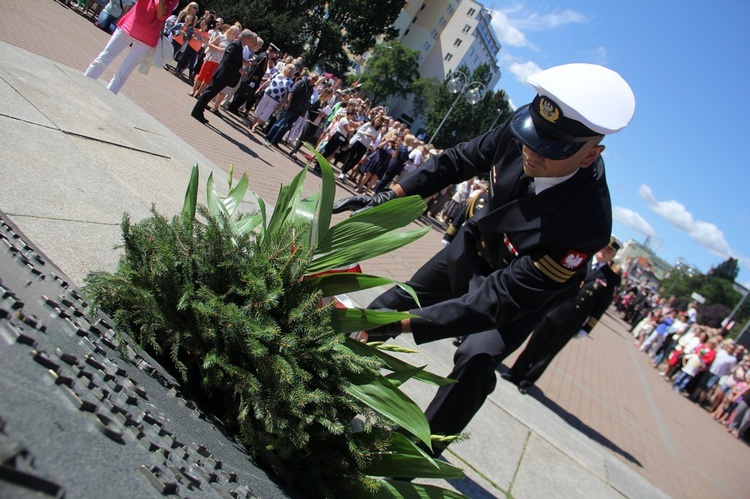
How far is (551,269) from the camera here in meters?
2.43

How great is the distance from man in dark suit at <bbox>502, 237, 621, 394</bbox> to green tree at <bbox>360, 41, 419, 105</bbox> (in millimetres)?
68881

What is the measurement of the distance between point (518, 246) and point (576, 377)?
296 inches

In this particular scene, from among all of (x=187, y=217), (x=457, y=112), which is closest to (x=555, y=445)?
(x=187, y=217)

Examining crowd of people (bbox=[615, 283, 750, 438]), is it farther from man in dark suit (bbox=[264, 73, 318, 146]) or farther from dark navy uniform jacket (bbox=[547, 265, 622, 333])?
man in dark suit (bbox=[264, 73, 318, 146])

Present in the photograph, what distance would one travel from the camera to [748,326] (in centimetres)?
2880

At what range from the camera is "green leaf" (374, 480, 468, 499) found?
1.71 meters

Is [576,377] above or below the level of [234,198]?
below

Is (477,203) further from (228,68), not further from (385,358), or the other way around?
(228,68)

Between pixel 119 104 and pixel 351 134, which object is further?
pixel 351 134

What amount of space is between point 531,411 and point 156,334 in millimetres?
4328

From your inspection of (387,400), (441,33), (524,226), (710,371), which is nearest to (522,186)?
(524,226)

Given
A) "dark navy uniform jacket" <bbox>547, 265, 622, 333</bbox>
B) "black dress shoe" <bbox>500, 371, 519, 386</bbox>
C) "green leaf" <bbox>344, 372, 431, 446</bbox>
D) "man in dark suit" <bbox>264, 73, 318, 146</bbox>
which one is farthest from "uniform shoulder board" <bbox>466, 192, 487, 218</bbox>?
"man in dark suit" <bbox>264, 73, 318, 146</bbox>

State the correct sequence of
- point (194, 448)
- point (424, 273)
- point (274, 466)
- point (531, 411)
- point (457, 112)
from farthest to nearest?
point (457, 112) → point (531, 411) → point (424, 273) → point (274, 466) → point (194, 448)

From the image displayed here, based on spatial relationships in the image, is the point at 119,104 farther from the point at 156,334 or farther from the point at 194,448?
the point at 194,448
